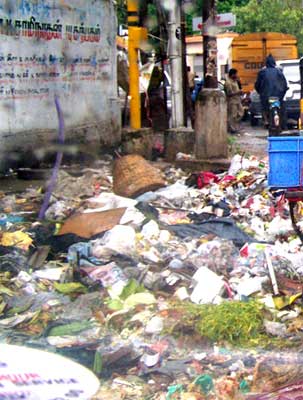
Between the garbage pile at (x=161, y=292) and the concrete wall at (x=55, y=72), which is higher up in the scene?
the concrete wall at (x=55, y=72)

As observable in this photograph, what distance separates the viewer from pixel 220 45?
35594mm

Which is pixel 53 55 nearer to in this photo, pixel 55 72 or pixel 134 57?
pixel 55 72

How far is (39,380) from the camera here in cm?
353

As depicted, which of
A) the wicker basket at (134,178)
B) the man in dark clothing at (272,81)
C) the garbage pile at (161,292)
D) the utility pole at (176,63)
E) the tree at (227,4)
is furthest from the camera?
the tree at (227,4)

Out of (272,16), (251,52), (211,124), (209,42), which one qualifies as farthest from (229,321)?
(272,16)

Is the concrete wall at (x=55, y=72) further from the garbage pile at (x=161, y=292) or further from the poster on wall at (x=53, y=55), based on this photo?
the garbage pile at (x=161, y=292)

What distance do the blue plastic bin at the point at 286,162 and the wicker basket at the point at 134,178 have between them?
1873mm

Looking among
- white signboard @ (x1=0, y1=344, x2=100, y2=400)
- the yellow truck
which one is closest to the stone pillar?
white signboard @ (x1=0, y1=344, x2=100, y2=400)

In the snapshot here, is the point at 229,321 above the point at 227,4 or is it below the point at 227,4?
below

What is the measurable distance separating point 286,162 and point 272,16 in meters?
33.7

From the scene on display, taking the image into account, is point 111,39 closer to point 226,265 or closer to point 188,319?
point 226,265

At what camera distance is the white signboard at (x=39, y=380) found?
350 centimetres

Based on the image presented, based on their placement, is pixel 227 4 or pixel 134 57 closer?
pixel 134 57

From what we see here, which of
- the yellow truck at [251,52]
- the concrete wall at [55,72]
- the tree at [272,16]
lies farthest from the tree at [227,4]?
the concrete wall at [55,72]
